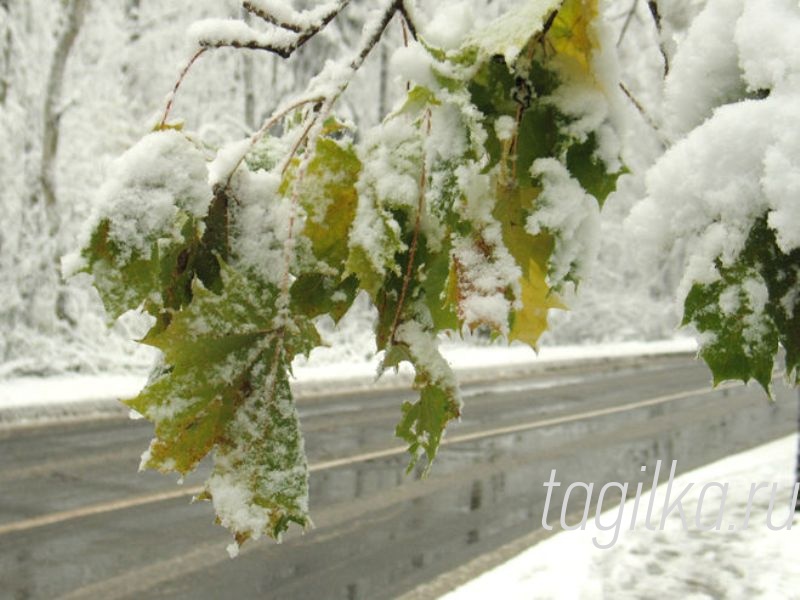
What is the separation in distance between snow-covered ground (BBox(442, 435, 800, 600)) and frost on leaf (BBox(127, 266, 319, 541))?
194 inches

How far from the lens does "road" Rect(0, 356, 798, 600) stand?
5418mm

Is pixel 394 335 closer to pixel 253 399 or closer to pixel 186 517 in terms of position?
pixel 253 399

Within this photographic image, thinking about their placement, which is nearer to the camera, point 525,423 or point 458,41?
point 458,41

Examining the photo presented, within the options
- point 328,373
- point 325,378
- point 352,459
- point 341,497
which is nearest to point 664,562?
point 341,497

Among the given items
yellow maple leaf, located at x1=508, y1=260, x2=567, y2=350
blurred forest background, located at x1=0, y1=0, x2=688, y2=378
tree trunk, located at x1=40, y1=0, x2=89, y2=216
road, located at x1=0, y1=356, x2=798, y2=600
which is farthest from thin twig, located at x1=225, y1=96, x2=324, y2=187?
tree trunk, located at x1=40, y1=0, x2=89, y2=216

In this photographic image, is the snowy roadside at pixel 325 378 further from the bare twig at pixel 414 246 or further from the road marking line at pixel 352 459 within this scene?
the bare twig at pixel 414 246

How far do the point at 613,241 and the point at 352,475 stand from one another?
16837mm

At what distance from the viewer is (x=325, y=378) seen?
14758 mm

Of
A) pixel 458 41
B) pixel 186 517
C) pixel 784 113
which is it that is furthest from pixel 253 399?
pixel 186 517

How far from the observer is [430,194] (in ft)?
1.95

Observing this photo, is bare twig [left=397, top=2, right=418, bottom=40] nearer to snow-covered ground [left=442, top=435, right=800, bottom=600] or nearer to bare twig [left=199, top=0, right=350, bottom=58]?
bare twig [left=199, top=0, right=350, bottom=58]

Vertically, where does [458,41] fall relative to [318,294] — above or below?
above

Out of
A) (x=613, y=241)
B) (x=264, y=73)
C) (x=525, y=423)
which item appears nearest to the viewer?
(x=525, y=423)
